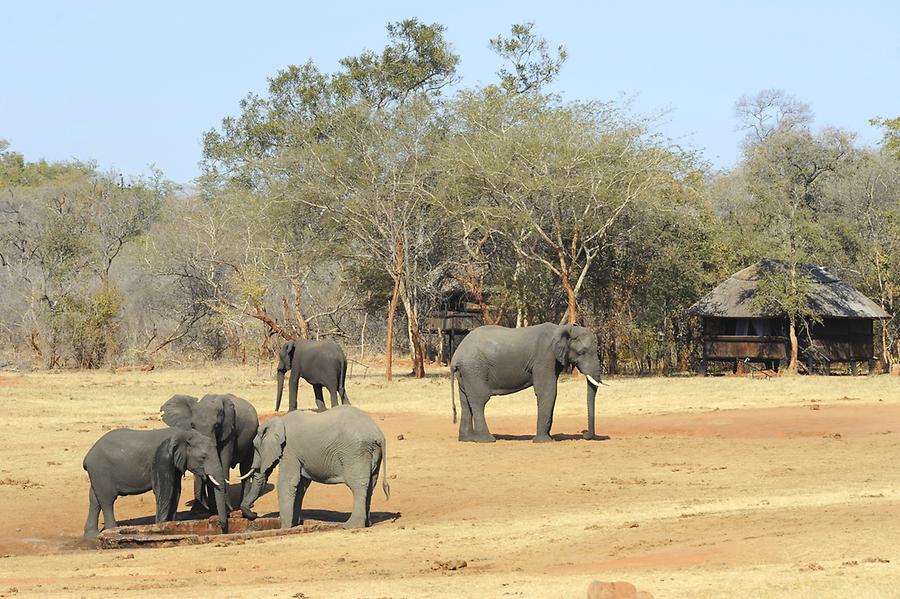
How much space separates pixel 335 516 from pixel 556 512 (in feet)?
9.11

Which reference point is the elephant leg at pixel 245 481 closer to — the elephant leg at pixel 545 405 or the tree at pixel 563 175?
the elephant leg at pixel 545 405

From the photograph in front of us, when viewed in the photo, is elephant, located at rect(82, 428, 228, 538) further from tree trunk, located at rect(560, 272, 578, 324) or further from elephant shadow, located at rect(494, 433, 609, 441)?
tree trunk, located at rect(560, 272, 578, 324)

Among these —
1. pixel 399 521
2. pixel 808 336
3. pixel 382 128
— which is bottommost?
pixel 399 521

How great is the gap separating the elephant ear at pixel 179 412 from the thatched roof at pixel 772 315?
26.2 meters

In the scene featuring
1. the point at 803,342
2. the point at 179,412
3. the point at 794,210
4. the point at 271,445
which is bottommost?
the point at 271,445

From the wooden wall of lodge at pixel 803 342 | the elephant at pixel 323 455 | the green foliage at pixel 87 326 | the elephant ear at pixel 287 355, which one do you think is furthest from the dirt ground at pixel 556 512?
the green foliage at pixel 87 326

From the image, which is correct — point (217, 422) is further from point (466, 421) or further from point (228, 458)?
point (466, 421)

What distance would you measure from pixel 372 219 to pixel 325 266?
1194 centimetres

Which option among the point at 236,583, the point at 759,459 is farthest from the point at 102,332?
the point at 236,583

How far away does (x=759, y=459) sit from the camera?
65.3ft

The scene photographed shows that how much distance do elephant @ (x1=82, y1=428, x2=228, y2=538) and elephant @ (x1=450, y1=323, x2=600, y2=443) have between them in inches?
326

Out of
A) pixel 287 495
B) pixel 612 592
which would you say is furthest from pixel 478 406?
pixel 612 592

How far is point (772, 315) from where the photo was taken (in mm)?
39000

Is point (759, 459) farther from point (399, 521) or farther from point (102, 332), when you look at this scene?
point (102, 332)
